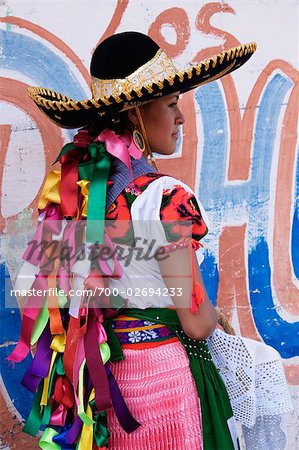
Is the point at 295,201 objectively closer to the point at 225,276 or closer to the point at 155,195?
the point at 225,276

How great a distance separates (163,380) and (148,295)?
10.9 inches

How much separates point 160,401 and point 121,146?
835 millimetres

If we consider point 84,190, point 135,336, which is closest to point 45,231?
point 84,190

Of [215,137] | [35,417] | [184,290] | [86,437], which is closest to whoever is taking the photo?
[184,290]

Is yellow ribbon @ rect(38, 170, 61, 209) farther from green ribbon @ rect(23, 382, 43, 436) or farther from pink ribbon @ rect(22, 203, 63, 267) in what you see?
green ribbon @ rect(23, 382, 43, 436)

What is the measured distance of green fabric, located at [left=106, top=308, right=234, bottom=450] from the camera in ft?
7.69

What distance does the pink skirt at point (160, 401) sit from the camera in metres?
2.31

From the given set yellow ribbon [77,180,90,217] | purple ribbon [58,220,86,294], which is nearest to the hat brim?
yellow ribbon [77,180,90,217]

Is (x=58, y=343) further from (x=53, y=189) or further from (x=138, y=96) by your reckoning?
(x=138, y=96)

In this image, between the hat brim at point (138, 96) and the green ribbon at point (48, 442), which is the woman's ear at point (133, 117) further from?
the green ribbon at point (48, 442)

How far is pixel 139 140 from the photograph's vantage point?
8.08 ft

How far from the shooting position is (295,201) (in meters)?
3.55

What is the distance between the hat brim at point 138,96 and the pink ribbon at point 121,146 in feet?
0.24

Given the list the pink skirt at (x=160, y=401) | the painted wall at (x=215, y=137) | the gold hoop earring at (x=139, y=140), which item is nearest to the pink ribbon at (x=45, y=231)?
the gold hoop earring at (x=139, y=140)
